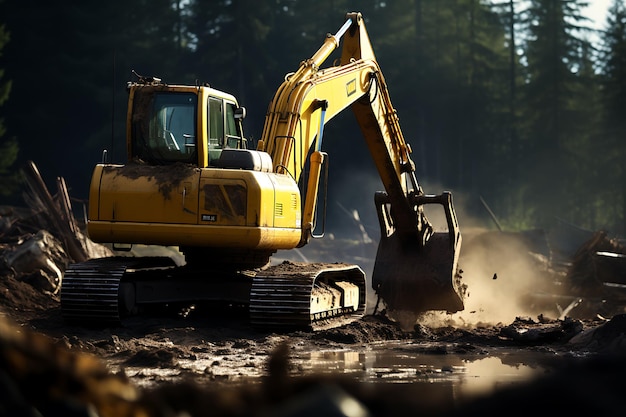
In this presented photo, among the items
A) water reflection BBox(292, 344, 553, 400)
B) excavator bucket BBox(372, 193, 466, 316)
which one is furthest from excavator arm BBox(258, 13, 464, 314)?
water reflection BBox(292, 344, 553, 400)

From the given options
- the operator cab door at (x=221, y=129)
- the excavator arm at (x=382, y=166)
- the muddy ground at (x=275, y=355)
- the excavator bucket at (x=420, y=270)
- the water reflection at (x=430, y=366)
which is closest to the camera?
the muddy ground at (x=275, y=355)

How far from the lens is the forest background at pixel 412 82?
162 feet

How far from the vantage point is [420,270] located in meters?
16.6

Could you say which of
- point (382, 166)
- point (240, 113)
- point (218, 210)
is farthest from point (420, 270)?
point (218, 210)

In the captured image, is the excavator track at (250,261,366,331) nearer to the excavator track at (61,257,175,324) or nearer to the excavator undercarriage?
the excavator undercarriage

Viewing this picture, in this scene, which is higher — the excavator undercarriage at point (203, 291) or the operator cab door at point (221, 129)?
the operator cab door at point (221, 129)

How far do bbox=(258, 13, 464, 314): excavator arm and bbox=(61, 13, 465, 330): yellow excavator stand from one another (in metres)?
0.03

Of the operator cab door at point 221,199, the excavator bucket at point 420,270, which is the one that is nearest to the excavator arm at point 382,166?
the excavator bucket at point 420,270

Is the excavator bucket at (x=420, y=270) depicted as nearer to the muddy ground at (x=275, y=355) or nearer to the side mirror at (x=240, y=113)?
the muddy ground at (x=275, y=355)

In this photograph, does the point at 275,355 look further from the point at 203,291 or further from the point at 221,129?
the point at 203,291

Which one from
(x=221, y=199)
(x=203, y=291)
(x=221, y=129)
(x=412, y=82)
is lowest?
(x=203, y=291)

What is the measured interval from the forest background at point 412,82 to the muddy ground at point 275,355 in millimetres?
28709

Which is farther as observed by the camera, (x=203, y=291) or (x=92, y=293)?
(x=203, y=291)

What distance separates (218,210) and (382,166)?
4.82 m
